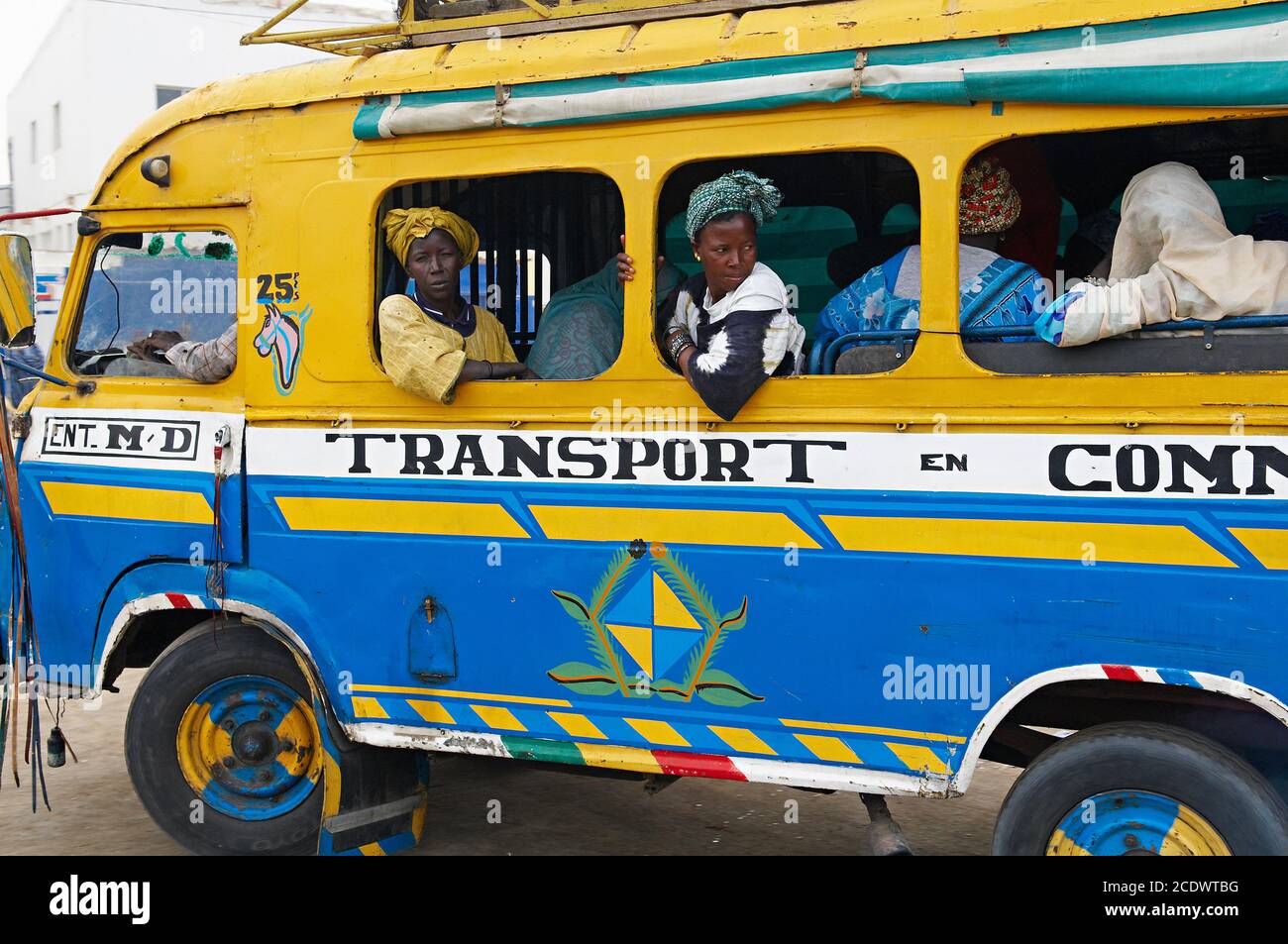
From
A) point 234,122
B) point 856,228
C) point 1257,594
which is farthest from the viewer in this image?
point 856,228

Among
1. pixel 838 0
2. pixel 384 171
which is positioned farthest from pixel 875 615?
pixel 384 171

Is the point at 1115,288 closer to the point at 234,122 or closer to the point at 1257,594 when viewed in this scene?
the point at 1257,594

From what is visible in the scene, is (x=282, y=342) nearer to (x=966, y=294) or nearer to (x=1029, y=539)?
(x=966, y=294)

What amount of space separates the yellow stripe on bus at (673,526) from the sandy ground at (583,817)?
1.17 metres

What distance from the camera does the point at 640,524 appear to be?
393 cm

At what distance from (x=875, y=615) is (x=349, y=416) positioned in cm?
193

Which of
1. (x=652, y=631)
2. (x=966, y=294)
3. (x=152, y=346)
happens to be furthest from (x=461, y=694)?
(x=966, y=294)

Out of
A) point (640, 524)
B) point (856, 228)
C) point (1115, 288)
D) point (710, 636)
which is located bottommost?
point (710, 636)

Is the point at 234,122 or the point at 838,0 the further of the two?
the point at 234,122

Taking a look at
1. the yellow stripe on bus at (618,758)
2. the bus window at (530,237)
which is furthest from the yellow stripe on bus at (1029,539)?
the bus window at (530,237)

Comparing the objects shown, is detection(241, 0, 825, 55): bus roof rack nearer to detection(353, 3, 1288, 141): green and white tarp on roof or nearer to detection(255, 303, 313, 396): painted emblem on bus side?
detection(353, 3, 1288, 141): green and white tarp on roof

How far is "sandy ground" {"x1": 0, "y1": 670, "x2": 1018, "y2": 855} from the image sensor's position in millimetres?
5027

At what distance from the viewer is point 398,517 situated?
13.9 feet
